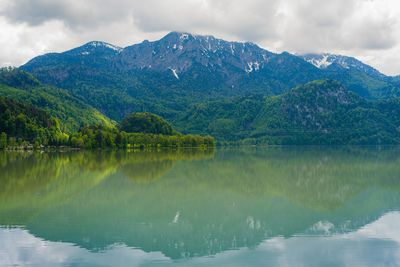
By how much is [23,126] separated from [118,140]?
3930 cm

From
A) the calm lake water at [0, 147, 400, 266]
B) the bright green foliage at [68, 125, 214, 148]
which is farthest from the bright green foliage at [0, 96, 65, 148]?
the calm lake water at [0, 147, 400, 266]

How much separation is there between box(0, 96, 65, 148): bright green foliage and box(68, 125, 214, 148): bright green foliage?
959cm

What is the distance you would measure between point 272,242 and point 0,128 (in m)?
140

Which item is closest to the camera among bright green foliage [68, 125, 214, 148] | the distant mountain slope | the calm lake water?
the calm lake water

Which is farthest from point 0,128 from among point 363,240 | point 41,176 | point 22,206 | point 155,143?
point 363,240

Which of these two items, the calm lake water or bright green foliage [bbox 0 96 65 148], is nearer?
the calm lake water

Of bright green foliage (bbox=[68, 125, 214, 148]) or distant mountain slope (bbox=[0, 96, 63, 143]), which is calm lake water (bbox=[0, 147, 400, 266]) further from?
distant mountain slope (bbox=[0, 96, 63, 143])

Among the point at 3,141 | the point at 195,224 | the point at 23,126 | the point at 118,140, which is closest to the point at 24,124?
the point at 23,126

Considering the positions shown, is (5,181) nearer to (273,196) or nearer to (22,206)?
(22,206)

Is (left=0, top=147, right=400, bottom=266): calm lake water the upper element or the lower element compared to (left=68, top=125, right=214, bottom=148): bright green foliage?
lower

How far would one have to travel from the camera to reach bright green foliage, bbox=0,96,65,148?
134m

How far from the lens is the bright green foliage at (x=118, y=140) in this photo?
5739 inches

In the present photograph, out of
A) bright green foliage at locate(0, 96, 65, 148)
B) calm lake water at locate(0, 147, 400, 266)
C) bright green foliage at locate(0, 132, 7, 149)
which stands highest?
bright green foliage at locate(0, 96, 65, 148)

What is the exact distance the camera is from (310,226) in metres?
22.4
